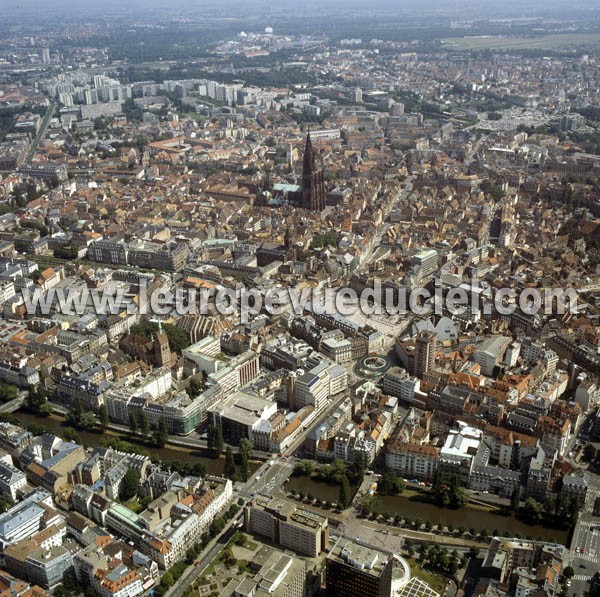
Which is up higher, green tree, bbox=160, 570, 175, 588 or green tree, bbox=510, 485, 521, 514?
green tree, bbox=510, 485, 521, 514

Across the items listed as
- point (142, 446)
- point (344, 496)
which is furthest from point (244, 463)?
point (142, 446)

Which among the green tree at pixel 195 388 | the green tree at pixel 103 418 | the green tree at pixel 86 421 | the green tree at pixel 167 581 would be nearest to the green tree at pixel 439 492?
the green tree at pixel 167 581

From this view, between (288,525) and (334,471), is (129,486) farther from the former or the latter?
(334,471)

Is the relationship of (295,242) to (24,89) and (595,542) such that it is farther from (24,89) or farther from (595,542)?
(24,89)

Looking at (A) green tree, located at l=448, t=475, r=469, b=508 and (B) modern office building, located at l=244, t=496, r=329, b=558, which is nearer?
(B) modern office building, located at l=244, t=496, r=329, b=558

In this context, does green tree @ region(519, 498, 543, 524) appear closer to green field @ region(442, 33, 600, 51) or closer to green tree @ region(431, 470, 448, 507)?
green tree @ region(431, 470, 448, 507)

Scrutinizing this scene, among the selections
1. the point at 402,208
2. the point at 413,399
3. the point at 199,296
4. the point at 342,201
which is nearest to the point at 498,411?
the point at 413,399

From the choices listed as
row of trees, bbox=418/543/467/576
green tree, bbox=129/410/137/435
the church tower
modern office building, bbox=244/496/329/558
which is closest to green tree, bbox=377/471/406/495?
row of trees, bbox=418/543/467/576
